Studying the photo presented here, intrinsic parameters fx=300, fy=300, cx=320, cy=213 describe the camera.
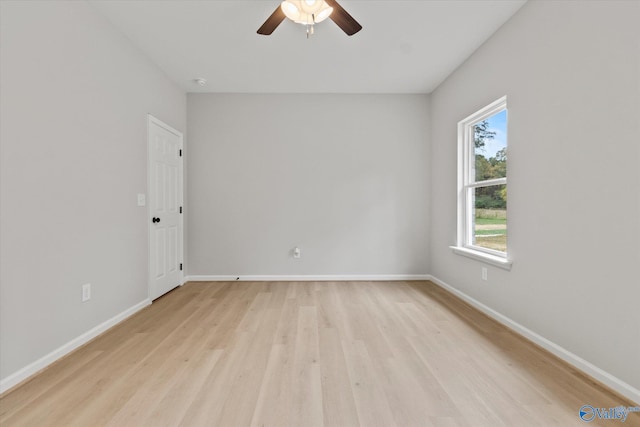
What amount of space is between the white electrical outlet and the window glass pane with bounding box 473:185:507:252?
362 centimetres

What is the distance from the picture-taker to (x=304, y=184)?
4.33 metres

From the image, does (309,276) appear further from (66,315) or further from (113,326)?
(66,315)

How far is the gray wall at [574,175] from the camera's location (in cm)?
165

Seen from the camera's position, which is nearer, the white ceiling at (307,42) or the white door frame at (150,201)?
the white ceiling at (307,42)

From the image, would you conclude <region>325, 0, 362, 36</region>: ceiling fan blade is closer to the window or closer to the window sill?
the window

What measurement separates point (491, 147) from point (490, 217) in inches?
28.6

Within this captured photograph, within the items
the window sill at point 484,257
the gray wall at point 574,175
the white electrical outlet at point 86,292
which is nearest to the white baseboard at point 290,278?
the window sill at point 484,257

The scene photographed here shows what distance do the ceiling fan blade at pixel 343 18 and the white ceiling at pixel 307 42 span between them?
0.32 metres

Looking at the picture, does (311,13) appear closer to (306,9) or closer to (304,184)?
(306,9)

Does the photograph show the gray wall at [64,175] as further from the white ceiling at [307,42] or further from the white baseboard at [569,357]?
the white baseboard at [569,357]

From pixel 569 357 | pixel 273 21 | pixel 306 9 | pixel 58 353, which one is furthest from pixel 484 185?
pixel 58 353

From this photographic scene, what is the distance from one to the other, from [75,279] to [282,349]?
164 cm

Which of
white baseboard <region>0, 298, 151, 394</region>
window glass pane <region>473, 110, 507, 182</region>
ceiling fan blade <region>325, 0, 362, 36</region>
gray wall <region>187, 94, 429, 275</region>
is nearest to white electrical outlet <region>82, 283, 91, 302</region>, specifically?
white baseboard <region>0, 298, 151, 394</region>

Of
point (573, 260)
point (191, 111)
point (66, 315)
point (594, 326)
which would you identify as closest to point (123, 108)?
point (191, 111)
